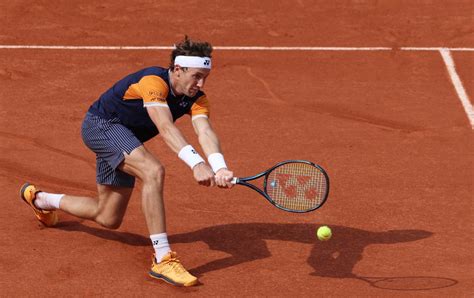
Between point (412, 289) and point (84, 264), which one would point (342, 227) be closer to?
point (412, 289)

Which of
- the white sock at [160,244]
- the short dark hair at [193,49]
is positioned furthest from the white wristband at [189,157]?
the short dark hair at [193,49]

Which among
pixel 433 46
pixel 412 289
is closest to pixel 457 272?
pixel 412 289

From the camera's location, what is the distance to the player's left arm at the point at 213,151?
335 inches

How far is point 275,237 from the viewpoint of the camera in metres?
10.0

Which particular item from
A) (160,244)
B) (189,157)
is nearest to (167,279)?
(160,244)

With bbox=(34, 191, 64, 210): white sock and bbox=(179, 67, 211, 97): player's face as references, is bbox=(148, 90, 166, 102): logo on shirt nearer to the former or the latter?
bbox=(179, 67, 211, 97): player's face

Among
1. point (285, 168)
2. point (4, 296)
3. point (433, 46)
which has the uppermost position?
point (433, 46)

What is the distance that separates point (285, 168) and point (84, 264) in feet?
6.35

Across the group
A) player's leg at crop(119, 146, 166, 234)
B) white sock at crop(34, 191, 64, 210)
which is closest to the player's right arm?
player's leg at crop(119, 146, 166, 234)

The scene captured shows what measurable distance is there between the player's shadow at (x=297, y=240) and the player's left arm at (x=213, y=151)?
41.0 inches

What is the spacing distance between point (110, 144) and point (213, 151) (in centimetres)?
90

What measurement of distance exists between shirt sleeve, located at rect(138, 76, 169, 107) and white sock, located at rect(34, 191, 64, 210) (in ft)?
4.99

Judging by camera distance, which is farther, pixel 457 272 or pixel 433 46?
pixel 433 46

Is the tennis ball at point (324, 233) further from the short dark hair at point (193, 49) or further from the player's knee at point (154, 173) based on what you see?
the short dark hair at point (193, 49)
